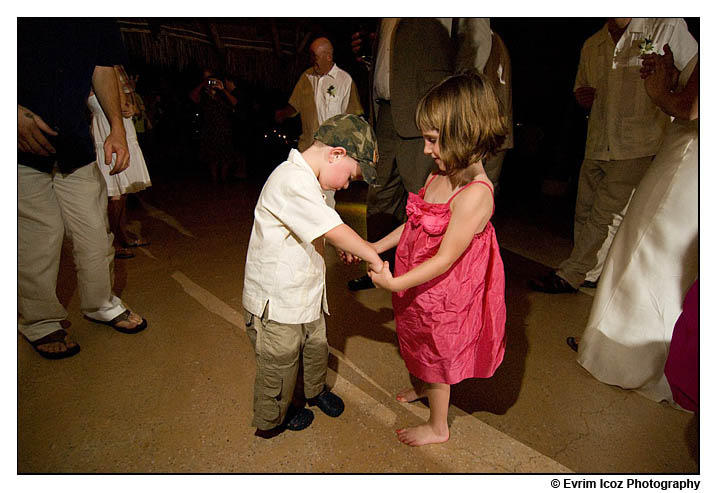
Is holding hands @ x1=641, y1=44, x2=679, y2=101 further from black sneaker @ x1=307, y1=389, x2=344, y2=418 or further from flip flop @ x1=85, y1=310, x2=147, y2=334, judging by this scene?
flip flop @ x1=85, y1=310, x2=147, y2=334

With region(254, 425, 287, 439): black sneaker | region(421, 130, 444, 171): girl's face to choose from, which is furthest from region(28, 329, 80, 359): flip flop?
region(421, 130, 444, 171): girl's face

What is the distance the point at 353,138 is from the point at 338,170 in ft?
0.36

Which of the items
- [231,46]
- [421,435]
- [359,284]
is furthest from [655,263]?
[231,46]

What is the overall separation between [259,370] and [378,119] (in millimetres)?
1676

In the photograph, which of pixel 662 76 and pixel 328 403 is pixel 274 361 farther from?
pixel 662 76

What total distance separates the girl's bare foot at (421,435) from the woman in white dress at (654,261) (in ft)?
2.69

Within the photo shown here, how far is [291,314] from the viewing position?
1.27 m

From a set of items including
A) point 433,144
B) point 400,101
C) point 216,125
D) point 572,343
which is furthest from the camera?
point 216,125

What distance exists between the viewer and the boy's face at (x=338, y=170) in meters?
1.25

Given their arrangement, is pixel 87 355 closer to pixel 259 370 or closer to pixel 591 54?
pixel 259 370

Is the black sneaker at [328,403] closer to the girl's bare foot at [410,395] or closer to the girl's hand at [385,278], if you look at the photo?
the girl's bare foot at [410,395]

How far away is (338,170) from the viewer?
1.26m

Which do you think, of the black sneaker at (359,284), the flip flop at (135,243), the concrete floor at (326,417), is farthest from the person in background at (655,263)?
the flip flop at (135,243)

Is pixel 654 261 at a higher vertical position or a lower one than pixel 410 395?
higher
